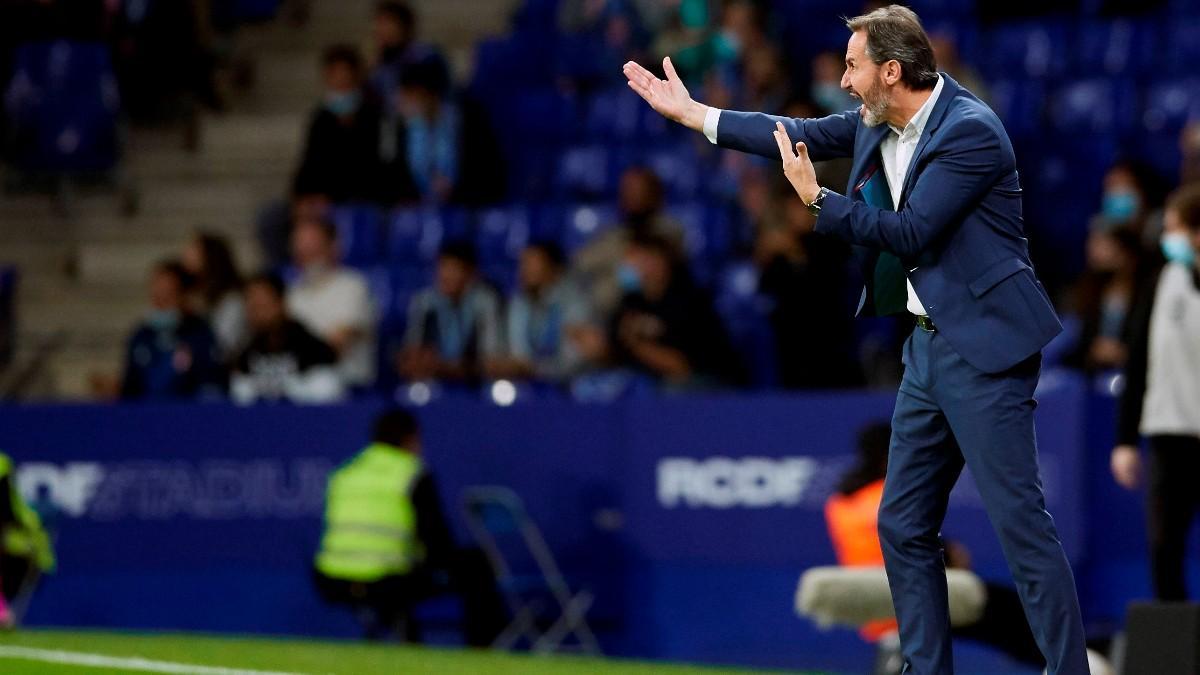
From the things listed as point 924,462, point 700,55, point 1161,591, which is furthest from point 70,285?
point 924,462

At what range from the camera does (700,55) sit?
1447 cm

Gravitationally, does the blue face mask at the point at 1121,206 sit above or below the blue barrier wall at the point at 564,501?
above

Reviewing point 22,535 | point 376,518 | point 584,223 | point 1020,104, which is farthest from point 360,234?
point 1020,104

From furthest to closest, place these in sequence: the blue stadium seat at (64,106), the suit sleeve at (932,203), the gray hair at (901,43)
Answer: the blue stadium seat at (64,106) → the gray hair at (901,43) → the suit sleeve at (932,203)

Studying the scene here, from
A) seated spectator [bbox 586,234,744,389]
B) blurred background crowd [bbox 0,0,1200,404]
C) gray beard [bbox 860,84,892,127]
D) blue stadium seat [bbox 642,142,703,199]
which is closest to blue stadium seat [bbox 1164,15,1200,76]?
blurred background crowd [bbox 0,0,1200,404]

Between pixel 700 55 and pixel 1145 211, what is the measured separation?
140 inches

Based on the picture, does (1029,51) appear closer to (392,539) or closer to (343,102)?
(343,102)

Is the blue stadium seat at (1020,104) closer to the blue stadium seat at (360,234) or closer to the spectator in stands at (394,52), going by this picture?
the spectator in stands at (394,52)

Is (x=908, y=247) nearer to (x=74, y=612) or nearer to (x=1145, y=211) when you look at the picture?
(x=1145, y=211)

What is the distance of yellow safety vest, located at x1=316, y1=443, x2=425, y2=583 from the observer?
436 inches

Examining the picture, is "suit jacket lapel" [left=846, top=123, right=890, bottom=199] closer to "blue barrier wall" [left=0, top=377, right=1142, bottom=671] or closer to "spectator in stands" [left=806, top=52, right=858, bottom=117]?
"blue barrier wall" [left=0, top=377, right=1142, bottom=671]

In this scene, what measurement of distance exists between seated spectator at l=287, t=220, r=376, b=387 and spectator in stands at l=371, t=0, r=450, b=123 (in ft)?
6.37

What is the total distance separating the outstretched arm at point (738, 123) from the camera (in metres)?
6.34

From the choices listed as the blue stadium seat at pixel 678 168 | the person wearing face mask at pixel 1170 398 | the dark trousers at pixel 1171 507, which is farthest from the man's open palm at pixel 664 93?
the blue stadium seat at pixel 678 168
